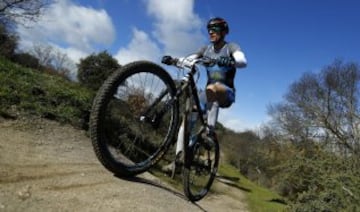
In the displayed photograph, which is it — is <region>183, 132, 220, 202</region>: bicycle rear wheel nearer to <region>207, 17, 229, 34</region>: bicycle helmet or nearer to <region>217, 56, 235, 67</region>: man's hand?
<region>217, 56, 235, 67</region>: man's hand

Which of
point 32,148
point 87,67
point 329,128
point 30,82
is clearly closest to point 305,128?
point 329,128

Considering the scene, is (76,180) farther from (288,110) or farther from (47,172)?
(288,110)

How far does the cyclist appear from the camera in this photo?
235 inches

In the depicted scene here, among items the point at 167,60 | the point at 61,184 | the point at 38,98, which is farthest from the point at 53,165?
the point at 38,98

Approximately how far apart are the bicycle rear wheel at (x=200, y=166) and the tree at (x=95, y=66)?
2588 centimetres

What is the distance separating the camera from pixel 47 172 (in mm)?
5137

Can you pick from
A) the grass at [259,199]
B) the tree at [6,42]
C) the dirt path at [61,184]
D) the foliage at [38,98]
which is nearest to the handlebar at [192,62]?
the dirt path at [61,184]

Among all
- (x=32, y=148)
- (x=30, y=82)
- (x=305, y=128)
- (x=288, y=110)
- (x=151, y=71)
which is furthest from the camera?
(x=288, y=110)

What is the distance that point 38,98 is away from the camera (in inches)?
375

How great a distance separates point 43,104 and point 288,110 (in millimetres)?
33029

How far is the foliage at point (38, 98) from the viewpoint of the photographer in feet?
28.6

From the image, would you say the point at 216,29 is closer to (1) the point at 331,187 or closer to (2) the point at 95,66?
(1) the point at 331,187

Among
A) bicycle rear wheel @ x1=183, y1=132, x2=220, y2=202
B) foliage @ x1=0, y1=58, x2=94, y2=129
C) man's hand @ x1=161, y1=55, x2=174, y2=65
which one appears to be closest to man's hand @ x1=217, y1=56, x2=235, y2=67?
man's hand @ x1=161, y1=55, x2=174, y2=65

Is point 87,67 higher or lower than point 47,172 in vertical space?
higher
